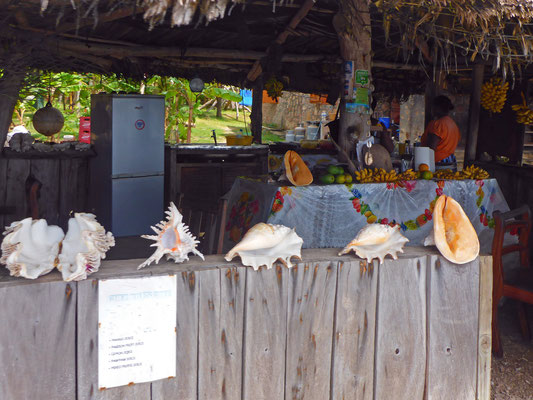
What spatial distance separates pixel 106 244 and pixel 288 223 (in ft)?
9.85

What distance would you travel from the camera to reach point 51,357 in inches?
71.2

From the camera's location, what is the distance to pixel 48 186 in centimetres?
683

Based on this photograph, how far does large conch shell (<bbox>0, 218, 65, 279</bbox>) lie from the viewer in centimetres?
179

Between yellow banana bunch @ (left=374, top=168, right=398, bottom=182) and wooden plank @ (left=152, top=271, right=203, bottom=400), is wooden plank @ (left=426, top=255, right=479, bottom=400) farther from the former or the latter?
yellow banana bunch @ (left=374, top=168, right=398, bottom=182)

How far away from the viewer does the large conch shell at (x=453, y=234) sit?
7.25 ft

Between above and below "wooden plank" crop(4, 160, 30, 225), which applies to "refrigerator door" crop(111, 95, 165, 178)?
above

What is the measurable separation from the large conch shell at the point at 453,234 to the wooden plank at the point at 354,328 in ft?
0.95

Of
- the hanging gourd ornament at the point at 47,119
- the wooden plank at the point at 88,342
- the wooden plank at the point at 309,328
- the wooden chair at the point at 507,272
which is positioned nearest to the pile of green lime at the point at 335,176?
the wooden chair at the point at 507,272

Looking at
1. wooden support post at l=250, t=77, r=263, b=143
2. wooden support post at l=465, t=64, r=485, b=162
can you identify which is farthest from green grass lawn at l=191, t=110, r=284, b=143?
wooden support post at l=465, t=64, r=485, b=162

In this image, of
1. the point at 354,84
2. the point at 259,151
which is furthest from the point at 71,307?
the point at 259,151

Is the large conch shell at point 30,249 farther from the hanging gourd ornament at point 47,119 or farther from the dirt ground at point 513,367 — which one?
the hanging gourd ornament at point 47,119

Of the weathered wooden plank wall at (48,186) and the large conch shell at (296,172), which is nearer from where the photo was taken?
the large conch shell at (296,172)

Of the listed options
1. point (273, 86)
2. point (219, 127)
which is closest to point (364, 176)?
point (273, 86)

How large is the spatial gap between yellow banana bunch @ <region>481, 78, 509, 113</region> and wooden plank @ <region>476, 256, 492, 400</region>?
7071mm
